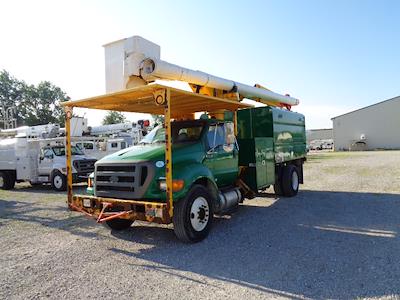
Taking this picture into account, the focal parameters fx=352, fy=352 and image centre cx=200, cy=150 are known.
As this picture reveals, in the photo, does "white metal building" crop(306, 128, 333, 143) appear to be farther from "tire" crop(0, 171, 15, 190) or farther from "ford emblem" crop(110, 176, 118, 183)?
"ford emblem" crop(110, 176, 118, 183)

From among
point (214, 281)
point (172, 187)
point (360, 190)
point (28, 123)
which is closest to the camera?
point (214, 281)

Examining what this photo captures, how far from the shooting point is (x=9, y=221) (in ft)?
29.7

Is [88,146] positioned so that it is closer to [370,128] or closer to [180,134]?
[180,134]

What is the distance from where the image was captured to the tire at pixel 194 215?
6.09 metres

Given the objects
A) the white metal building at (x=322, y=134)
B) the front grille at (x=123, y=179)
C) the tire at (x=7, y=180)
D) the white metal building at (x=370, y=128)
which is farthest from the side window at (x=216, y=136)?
the white metal building at (x=322, y=134)

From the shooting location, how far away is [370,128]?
2211 inches

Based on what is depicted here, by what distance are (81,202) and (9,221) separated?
344 centimetres

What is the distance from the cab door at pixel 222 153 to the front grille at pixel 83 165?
9086mm

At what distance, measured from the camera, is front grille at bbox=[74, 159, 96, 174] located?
1529 cm

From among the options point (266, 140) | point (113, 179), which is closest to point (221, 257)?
point (113, 179)

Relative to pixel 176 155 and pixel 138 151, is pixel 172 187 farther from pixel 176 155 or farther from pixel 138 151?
pixel 138 151

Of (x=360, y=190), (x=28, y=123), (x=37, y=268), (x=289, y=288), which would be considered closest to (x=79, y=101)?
(x=37, y=268)

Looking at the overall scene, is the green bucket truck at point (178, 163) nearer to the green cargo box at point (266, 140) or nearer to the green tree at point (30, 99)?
the green cargo box at point (266, 140)

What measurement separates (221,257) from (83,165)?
37.5 ft
